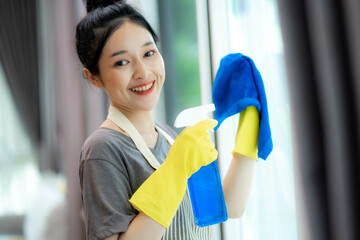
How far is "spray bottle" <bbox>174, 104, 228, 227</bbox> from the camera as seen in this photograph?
0.87m

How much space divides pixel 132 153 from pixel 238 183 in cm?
30

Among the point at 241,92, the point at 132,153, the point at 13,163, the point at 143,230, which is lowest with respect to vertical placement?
the point at 13,163

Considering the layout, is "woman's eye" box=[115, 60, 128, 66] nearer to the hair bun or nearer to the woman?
the woman

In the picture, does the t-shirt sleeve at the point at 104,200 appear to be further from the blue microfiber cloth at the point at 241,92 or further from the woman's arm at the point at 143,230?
the blue microfiber cloth at the point at 241,92

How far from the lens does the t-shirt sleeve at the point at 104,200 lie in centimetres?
81

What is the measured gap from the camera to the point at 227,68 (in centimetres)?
100

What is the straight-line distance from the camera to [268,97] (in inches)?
49.5

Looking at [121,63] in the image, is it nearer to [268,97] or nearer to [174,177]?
[174,177]

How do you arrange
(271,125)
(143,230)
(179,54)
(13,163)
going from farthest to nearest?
(13,163)
(179,54)
(271,125)
(143,230)

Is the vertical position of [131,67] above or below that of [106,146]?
above

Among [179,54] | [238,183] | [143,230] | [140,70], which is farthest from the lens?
[179,54]

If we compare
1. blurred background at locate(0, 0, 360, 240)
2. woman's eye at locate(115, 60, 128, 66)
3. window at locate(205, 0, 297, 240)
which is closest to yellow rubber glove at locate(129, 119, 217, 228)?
woman's eye at locate(115, 60, 128, 66)

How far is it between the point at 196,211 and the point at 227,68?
14.3 inches

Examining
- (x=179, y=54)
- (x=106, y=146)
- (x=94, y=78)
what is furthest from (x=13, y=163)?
(x=106, y=146)
